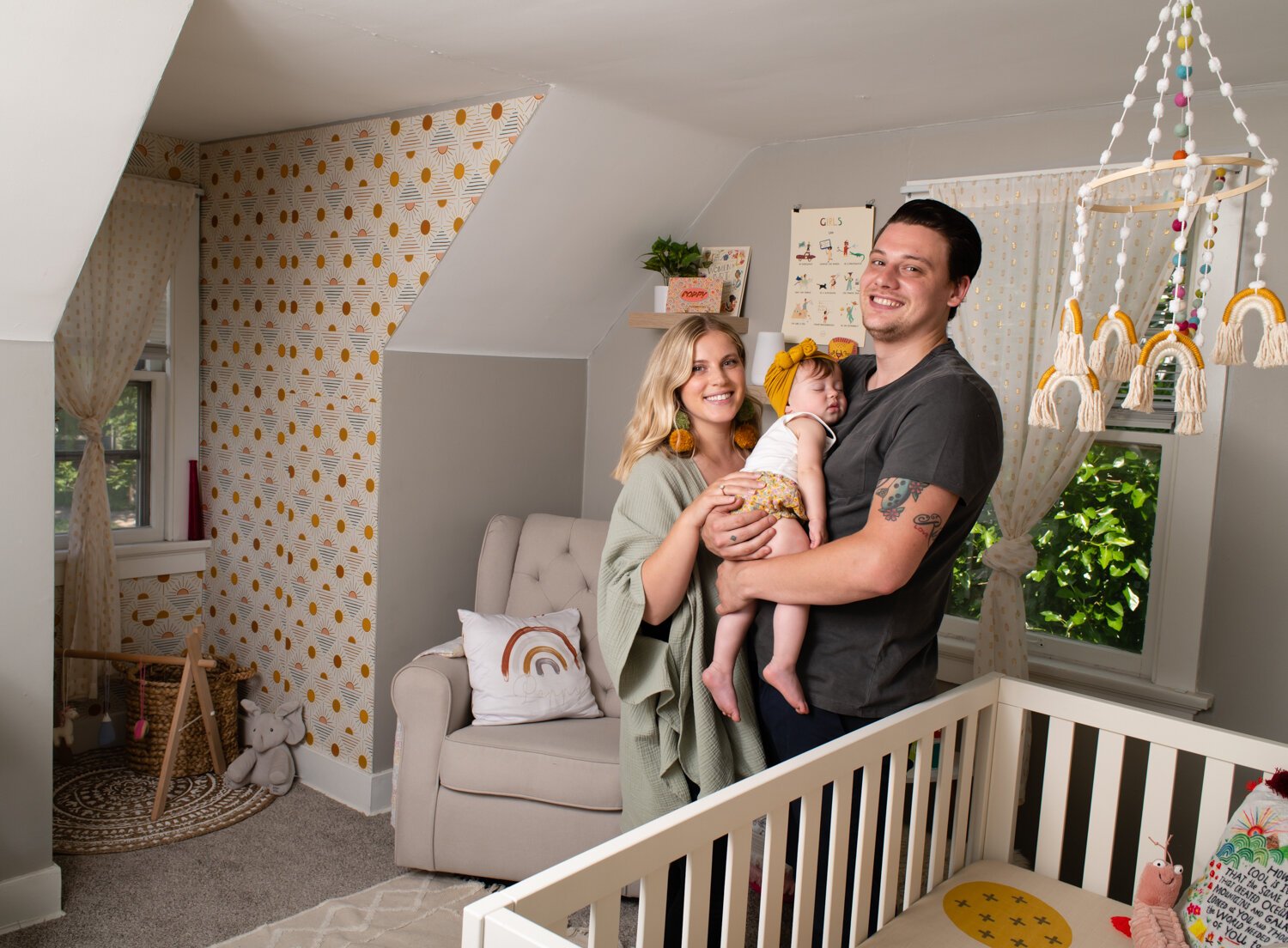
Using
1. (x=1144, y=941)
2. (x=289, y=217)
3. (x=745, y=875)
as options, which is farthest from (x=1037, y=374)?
(x=289, y=217)

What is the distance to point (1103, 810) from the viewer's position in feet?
6.39

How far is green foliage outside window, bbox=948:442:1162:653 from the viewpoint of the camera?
2787mm

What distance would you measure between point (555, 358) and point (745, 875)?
100 inches

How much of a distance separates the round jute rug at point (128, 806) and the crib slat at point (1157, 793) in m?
2.50

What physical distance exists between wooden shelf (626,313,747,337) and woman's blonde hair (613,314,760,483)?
133 cm

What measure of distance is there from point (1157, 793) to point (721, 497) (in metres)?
0.97

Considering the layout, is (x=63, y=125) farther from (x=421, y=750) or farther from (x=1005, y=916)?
(x=1005, y=916)

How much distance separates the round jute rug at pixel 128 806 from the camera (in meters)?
2.98

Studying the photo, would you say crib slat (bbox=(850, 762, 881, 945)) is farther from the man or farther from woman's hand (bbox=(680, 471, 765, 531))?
woman's hand (bbox=(680, 471, 765, 531))

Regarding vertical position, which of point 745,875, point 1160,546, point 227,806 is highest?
point 1160,546

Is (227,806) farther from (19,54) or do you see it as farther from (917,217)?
(917,217)

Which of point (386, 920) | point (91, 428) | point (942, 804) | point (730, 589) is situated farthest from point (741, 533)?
point (91, 428)

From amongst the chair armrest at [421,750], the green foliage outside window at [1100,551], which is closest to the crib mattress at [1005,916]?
the green foliage outside window at [1100,551]

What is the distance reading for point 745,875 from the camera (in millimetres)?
1399
